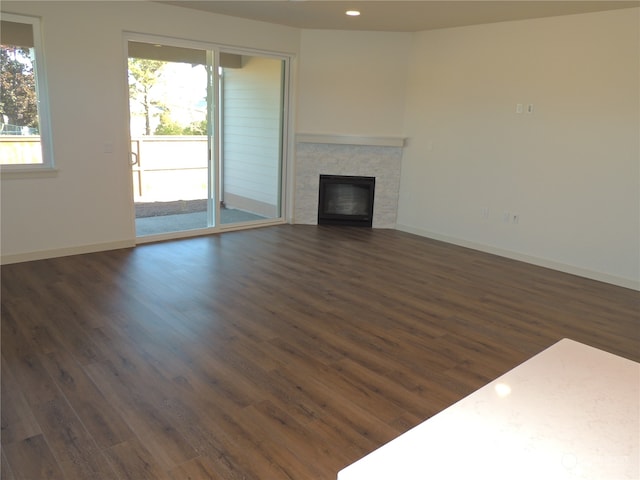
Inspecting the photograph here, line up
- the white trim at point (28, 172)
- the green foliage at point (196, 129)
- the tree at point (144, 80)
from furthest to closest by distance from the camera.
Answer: the green foliage at point (196, 129), the tree at point (144, 80), the white trim at point (28, 172)

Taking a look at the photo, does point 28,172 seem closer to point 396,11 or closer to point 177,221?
point 177,221

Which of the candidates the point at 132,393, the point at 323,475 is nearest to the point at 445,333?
the point at 323,475

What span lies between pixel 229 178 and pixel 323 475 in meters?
5.13

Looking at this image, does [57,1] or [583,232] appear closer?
[57,1]

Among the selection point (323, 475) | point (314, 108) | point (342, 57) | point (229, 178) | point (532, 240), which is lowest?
point (323, 475)

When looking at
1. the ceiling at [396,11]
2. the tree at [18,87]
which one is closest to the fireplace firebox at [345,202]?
the ceiling at [396,11]

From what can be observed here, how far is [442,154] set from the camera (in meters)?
6.30

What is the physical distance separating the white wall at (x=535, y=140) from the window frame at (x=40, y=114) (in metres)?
4.33

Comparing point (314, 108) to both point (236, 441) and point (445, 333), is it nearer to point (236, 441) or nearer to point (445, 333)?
point (445, 333)

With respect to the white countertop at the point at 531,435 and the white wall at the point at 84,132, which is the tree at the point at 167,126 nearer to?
the white wall at the point at 84,132

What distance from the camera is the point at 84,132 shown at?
4.96 meters

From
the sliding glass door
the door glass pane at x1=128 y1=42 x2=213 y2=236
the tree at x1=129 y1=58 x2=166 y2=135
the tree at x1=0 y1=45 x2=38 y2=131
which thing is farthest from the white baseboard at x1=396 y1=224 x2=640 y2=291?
the tree at x1=0 y1=45 x2=38 y2=131

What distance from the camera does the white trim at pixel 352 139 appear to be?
6.63 m

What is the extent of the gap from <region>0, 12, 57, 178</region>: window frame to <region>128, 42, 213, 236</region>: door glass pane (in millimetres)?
884
